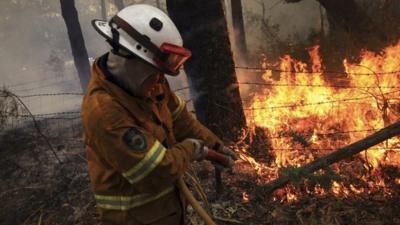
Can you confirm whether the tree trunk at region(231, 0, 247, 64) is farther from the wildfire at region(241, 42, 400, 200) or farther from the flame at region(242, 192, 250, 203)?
the flame at region(242, 192, 250, 203)

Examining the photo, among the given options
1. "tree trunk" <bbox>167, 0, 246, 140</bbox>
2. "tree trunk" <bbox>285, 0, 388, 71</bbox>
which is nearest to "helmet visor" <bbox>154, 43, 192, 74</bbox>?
"tree trunk" <bbox>167, 0, 246, 140</bbox>

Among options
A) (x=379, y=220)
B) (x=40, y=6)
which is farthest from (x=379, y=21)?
(x=40, y=6)

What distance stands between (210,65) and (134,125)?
3.42 m

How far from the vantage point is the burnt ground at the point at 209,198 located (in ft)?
14.4

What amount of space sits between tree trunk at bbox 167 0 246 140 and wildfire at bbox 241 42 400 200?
404 mm

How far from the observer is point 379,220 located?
4.14 metres

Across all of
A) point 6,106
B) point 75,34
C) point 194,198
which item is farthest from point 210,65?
point 75,34

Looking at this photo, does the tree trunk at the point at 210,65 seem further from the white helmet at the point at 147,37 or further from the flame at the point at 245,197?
the white helmet at the point at 147,37

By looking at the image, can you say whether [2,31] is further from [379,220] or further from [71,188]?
[379,220]

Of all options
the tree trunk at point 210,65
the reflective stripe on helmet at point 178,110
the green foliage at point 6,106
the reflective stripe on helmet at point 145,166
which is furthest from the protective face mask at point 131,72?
the green foliage at point 6,106

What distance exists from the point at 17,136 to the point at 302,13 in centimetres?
1408

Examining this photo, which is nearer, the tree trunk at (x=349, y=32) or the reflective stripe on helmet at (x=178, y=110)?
the reflective stripe on helmet at (x=178, y=110)

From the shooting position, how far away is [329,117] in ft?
21.8

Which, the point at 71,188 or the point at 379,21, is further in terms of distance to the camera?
the point at 379,21
